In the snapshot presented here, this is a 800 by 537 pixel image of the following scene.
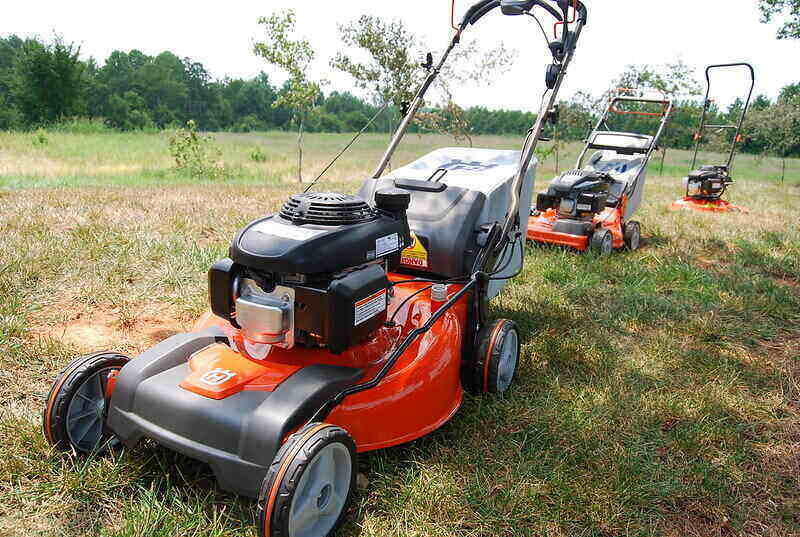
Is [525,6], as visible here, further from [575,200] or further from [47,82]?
[47,82]

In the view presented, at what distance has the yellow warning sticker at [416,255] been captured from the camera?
3211 millimetres

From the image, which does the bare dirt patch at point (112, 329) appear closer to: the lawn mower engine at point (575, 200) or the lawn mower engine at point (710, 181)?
the lawn mower engine at point (575, 200)

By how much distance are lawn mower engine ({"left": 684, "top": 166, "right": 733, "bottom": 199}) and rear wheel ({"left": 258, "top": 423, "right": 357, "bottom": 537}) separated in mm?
8828

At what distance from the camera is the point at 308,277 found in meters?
2.24

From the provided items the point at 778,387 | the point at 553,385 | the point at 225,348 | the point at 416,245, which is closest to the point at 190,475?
the point at 225,348

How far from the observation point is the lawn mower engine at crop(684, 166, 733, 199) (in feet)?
30.3

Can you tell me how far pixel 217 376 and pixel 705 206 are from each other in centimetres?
896

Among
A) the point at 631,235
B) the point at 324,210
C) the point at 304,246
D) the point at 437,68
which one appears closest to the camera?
the point at 304,246

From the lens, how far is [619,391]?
329 centimetres

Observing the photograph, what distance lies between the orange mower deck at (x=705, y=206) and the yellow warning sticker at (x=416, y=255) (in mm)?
7242

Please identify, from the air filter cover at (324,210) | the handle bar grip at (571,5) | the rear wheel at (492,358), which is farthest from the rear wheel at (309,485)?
the handle bar grip at (571,5)

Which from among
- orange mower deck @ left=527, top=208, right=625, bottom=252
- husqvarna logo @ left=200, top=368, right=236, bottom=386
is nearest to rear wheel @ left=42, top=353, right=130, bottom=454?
husqvarna logo @ left=200, top=368, right=236, bottom=386

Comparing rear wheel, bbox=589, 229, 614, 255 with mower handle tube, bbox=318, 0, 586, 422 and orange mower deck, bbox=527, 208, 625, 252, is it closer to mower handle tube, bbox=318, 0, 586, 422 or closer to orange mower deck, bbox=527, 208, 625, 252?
orange mower deck, bbox=527, 208, 625, 252

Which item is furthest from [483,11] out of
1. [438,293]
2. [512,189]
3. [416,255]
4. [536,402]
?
[536,402]
